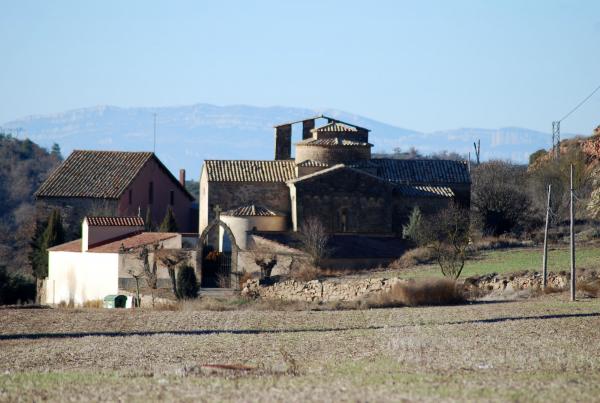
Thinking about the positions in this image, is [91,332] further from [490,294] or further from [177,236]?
[177,236]

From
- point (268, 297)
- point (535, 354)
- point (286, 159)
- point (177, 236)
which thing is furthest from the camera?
point (286, 159)

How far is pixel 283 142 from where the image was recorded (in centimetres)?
6944

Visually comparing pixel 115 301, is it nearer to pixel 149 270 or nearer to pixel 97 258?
pixel 149 270

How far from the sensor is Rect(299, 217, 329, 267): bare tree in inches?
1949

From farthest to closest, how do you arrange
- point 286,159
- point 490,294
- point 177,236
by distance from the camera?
point 286,159
point 177,236
point 490,294

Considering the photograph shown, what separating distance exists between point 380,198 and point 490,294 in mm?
19386

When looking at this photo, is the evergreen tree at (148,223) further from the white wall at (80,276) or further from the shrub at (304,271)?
the shrub at (304,271)

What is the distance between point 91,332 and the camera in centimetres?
2880

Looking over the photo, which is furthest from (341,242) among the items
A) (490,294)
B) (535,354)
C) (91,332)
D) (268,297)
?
(535,354)

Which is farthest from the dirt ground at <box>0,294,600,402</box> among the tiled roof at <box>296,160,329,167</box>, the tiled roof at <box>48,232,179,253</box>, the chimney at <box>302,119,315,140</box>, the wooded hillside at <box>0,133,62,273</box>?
the wooded hillside at <box>0,133,62,273</box>

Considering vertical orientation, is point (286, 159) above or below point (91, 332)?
above

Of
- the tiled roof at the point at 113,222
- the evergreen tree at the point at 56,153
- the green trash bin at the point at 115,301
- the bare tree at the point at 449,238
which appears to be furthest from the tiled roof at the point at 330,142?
the evergreen tree at the point at 56,153

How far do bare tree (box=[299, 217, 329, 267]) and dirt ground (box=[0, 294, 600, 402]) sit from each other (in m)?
Answer: 14.6

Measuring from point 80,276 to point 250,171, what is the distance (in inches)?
533
